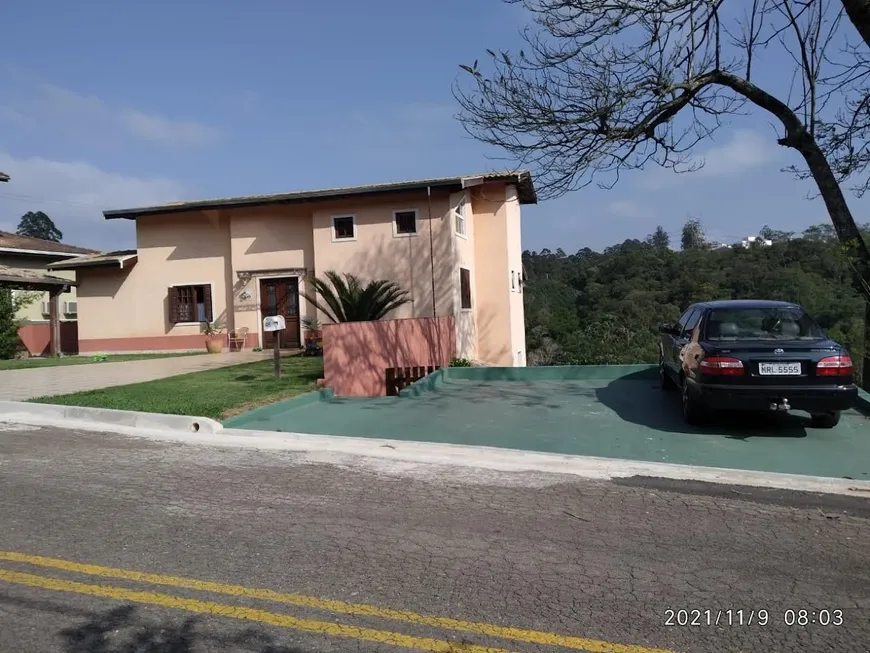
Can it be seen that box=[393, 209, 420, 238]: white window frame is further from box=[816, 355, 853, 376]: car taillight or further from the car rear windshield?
box=[816, 355, 853, 376]: car taillight

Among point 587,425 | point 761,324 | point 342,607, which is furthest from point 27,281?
point 342,607

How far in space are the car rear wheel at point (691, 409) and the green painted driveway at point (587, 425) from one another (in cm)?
11

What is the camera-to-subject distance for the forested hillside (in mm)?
24953

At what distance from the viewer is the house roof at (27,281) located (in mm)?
19812

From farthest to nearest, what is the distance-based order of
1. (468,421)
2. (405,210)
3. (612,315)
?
(612,315) < (405,210) < (468,421)

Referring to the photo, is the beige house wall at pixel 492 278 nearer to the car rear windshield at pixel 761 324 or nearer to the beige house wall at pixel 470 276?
the beige house wall at pixel 470 276

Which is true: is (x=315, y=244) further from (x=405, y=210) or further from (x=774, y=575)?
(x=774, y=575)

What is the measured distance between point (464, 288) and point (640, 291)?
67.2 ft

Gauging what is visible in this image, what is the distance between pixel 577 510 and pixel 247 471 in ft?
10.3

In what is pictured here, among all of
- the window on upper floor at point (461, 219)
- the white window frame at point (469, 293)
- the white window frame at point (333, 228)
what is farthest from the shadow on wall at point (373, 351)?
the white window frame at point (333, 228)

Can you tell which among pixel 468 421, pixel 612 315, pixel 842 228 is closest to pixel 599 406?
pixel 468 421

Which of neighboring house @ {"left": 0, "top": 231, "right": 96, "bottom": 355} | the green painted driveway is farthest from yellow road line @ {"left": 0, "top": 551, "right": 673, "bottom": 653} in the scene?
neighboring house @ {"left": 0, "top": 231, "right": 96, "bottom": 355}

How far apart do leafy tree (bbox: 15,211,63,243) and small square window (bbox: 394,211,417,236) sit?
76.3 meters

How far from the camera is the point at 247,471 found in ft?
21.5
